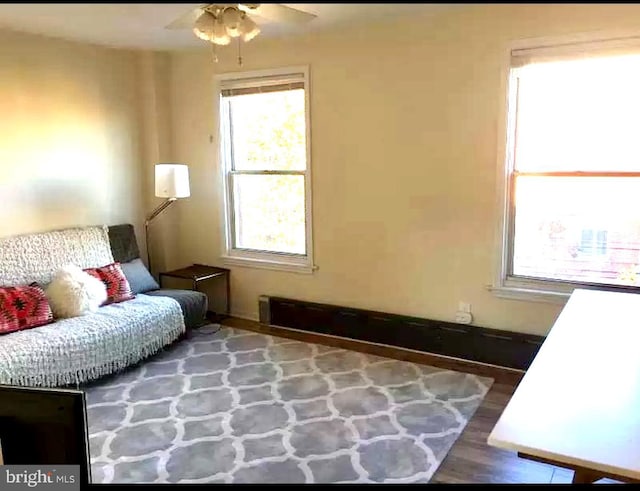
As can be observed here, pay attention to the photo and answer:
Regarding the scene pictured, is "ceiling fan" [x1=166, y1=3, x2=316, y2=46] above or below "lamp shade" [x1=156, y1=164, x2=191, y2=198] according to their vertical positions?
above

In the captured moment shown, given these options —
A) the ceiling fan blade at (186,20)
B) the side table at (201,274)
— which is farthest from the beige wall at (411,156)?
the ceiling fan blade at (186,20)

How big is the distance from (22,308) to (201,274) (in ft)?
4.96

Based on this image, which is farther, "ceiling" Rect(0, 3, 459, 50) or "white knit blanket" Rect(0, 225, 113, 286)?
"white knit blanket" Rect(0, 225, 113, 286)

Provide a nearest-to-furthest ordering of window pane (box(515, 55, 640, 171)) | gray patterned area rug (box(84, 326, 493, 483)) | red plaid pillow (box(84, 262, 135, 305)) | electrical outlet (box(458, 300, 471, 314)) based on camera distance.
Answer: gray patterned area rug (box(84, 326, 493, 483))
window pane (box(515, 55, 640, 171))
electrical outlet (box(458, 300, 471, 314))
red plaid pillow (box(84, 262, 135, 305))

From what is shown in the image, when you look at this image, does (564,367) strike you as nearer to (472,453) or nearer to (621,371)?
(621,371)

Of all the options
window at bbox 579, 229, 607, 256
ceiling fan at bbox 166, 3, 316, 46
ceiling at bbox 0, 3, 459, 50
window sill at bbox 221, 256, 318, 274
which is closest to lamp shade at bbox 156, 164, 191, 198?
window sill at bbox 221, 256, 318, 274

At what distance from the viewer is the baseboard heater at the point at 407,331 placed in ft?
12.1

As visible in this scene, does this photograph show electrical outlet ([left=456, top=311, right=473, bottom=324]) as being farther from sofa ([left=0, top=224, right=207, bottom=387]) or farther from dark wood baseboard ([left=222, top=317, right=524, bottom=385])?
sofa ([left=0, top=224, right=207, bottom=387])

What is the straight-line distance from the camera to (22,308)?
349cm

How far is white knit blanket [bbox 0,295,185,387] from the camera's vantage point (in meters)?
3.12

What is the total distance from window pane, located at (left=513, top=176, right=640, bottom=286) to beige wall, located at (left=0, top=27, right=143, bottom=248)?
339 centimetres

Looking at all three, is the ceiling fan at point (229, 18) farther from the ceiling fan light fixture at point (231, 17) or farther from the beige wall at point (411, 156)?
the beige wall at point (411, 156)

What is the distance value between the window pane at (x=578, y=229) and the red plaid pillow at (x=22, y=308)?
3261 mm

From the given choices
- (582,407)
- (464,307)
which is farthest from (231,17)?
(464,307)
